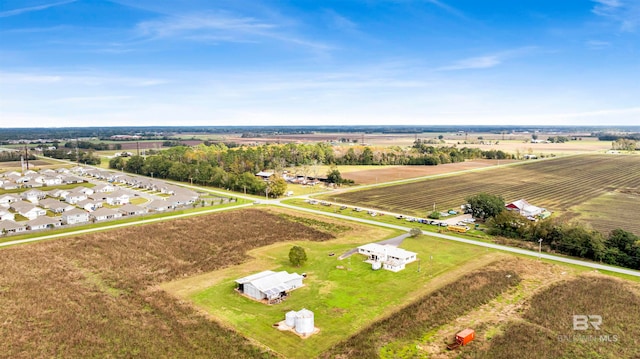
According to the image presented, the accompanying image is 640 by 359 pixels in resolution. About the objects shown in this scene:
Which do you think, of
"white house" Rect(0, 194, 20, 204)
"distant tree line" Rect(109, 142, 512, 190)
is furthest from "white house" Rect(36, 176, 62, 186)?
"distant tree line" Rect(109, 142, 512, 190)

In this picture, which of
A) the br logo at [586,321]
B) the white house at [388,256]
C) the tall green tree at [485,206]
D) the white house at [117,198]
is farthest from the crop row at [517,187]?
the white house at [117,198]

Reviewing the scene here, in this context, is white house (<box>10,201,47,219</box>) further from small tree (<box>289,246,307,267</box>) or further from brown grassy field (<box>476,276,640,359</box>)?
brown grassy field (<box>476,276,640,359</box>)

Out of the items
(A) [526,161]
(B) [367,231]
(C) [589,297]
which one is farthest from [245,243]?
(A) [526,161]

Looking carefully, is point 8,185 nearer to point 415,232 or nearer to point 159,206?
point 159,206

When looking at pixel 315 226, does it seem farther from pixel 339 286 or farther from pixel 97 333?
pixel 97 333

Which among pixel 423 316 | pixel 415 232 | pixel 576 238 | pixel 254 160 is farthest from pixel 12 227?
pixel 576 238
